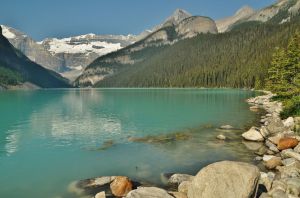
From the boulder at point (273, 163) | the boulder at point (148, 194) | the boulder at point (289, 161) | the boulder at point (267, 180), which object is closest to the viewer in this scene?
the boulder at point (148, 194)

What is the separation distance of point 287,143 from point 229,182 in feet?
53.5

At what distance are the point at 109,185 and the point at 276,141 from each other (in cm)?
1888

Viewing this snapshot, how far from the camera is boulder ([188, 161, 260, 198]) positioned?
51.9ft

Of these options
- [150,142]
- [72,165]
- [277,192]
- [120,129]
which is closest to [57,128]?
[120,129]

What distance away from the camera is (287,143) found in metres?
29.6

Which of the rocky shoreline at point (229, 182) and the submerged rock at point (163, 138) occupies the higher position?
the rocky shoreline at point (229, 182)

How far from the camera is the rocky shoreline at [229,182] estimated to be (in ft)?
52.7

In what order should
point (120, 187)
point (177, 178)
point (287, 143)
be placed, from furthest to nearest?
point (287, 143) → point (177, 178) → point (120, 187)

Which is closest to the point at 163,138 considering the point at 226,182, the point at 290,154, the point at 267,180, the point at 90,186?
the point at 290,154

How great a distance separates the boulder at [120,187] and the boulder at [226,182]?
16.6 feet

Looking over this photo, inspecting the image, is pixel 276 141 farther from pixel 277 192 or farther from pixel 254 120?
pixel 254 120

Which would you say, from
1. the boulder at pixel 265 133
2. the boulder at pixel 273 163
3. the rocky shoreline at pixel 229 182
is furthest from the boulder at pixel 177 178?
the boulder at pixel 265 133

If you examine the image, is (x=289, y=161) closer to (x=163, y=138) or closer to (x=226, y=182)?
(x=226, y=182)

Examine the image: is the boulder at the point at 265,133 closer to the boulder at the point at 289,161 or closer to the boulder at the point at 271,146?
the boulder at the point at 271,146
